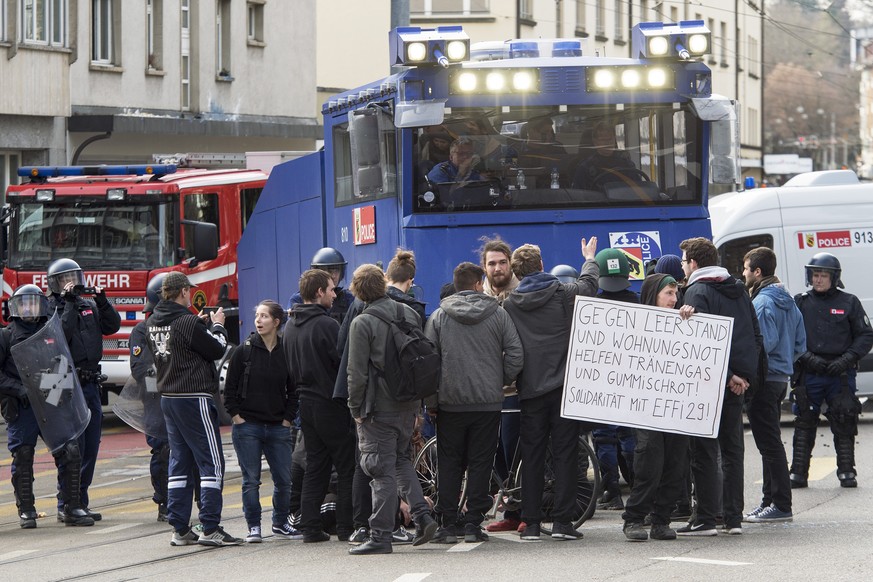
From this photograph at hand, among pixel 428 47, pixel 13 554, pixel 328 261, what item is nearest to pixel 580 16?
pixel 428 47

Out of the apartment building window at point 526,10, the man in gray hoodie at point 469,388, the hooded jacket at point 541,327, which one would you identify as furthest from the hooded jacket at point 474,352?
the apartment building window at point 526,10

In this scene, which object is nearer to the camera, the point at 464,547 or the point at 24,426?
the point at 464,547

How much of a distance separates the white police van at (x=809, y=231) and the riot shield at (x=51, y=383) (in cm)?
819

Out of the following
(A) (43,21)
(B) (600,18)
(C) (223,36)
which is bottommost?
(A) (43,21)

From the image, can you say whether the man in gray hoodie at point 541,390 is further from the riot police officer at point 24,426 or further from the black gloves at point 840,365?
the black gloves at point 840,365

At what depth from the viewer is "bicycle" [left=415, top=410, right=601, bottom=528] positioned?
34.5 feet

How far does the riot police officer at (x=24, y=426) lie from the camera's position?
11734 mm

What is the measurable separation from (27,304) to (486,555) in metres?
4.21

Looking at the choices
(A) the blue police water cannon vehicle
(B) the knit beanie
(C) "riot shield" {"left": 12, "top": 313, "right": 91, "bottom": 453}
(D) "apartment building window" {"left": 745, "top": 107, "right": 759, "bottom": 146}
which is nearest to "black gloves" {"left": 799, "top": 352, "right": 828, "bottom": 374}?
(A) the blue police water cannon vehicle

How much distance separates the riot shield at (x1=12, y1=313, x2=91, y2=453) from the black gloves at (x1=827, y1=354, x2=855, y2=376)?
5.94m

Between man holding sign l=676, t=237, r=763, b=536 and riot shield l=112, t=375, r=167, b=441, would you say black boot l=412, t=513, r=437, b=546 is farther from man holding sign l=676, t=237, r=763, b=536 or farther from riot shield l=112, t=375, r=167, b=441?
riot shield l=112, t=375, r=167, b=441

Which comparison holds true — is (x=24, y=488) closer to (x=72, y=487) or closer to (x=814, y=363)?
(x=72, y=487)

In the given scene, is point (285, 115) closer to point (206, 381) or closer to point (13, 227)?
point (13, 227)

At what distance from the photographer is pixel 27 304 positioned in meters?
11.8
